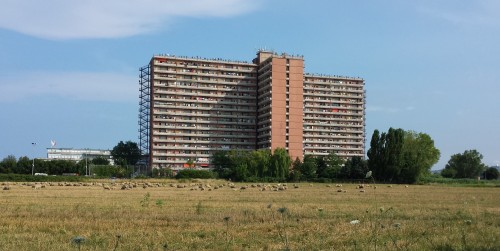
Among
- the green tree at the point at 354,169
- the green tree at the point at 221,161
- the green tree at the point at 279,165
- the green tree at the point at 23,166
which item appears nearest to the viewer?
the green tree at the point at 354,169

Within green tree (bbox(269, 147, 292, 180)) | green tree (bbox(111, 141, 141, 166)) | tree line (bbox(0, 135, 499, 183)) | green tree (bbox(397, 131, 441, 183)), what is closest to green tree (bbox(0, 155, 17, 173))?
tree line (bbox(0, 135, 499, 183))

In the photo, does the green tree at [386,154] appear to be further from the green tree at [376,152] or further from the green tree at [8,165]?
the green tree at [8,165]

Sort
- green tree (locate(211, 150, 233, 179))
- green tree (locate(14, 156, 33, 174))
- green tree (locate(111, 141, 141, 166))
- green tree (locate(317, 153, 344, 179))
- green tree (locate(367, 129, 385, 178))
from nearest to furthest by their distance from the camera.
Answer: green tree (locate(367, 129, 385, 178)), green tree (locate(317, 153, 344, 179)), green tree (locate(211, 150, 233, 179)), green tree (locate(14, 156, 33, 174)), green tree (locate(111, 141, 141, 166))

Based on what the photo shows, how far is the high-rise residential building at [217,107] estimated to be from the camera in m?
174

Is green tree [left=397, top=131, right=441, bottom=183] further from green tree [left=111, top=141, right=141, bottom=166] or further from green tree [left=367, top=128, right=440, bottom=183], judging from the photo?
green tree [left=111, top=141, right=141, bottom=166]

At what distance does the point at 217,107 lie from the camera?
184 meters

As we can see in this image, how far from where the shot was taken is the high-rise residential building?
17388 centimetres

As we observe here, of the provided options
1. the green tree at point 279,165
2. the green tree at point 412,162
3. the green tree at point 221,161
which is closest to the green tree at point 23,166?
the green tree at point 221,161

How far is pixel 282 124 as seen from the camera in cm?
17300

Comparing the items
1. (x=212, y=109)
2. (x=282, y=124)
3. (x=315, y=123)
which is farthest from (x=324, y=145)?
(x=212, y=109)

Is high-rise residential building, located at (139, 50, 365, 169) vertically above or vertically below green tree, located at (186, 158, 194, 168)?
above

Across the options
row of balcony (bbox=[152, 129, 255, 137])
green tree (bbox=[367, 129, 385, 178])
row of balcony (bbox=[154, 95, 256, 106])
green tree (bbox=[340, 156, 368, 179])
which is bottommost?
green tree (bbox=[340, 156, 368, 179])

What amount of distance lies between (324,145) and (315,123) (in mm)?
9600

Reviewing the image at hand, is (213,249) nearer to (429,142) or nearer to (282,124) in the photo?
(429,142)
